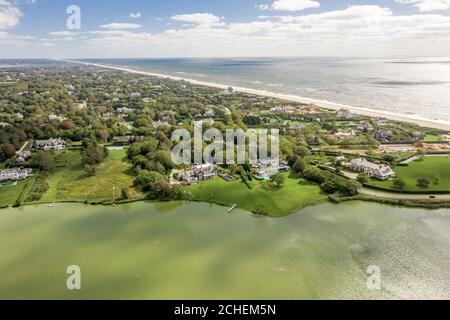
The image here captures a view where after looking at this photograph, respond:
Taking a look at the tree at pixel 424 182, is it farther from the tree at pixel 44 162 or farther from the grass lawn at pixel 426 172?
the tree at pixel 44 162

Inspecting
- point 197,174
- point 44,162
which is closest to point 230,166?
point 197,174

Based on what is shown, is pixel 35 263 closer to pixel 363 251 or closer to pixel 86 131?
pixel 363 251

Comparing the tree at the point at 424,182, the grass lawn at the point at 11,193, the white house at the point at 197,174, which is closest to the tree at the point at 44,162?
the grass lawn at the point at 11,193

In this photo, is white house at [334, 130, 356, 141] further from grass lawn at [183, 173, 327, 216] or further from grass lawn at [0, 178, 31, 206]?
grass lawn at [0, 178, 31, 206]

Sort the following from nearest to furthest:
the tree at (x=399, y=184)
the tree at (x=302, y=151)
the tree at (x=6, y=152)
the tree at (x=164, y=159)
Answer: the tree at (x=399, y=184), the tree at (x=164, y=159), the tree at (x=302, y=151), the tree at (x=6, y=152)

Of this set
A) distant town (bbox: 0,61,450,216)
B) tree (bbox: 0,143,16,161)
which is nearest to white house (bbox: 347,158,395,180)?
distant town (bbox: 0,61,450,216)
